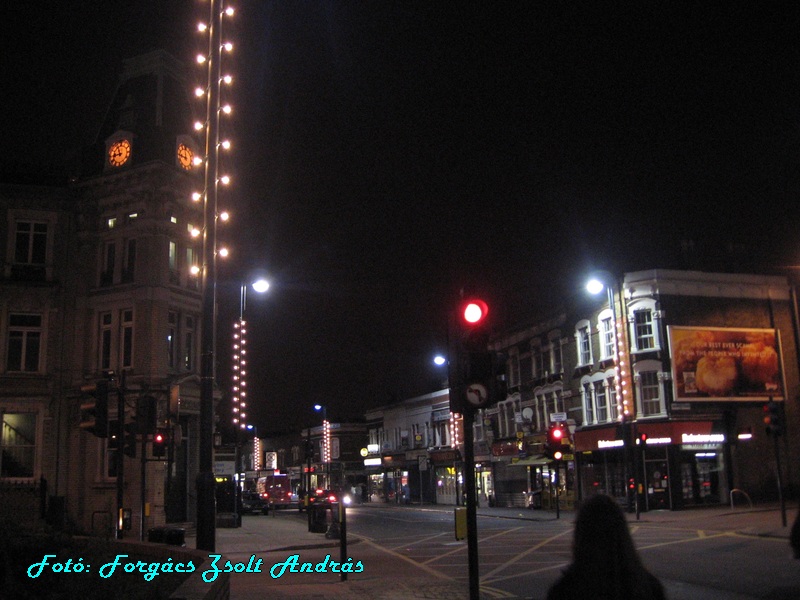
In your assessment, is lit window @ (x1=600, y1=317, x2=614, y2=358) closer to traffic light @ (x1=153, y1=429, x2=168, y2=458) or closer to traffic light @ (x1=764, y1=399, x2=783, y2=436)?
traffic light @ (x1=764, y1=399, x2=783, y2=436)

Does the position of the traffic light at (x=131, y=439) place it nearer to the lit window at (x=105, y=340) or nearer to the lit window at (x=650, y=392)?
the lit window at (x=105, y=340)

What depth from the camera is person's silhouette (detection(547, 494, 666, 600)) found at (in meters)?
4.03

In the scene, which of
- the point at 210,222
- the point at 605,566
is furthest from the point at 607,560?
the point at 210,222

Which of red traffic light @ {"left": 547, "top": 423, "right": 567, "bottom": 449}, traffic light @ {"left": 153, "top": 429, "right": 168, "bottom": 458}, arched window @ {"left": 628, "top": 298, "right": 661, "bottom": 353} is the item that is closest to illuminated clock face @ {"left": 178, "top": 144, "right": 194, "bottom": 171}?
traffic light @ {"left": 153, "top": 429, "right": 168, "bottom": 458}

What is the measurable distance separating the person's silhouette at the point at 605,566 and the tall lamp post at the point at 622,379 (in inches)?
1298

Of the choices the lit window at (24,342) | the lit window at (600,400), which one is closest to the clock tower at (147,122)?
the lit window at (24,342)

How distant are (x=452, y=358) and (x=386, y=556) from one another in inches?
505

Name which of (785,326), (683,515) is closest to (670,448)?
(683,515)

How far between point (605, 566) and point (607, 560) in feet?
0.11

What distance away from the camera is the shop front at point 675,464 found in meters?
36.1

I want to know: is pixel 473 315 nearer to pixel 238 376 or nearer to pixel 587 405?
pixel 238 376

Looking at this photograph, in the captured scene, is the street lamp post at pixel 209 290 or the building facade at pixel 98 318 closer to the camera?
the street lamp post at pixel 209 290

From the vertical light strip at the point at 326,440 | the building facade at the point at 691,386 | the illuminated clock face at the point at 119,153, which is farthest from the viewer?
the vertical light strip at the point at 326,440

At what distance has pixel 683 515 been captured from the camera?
32.6m
